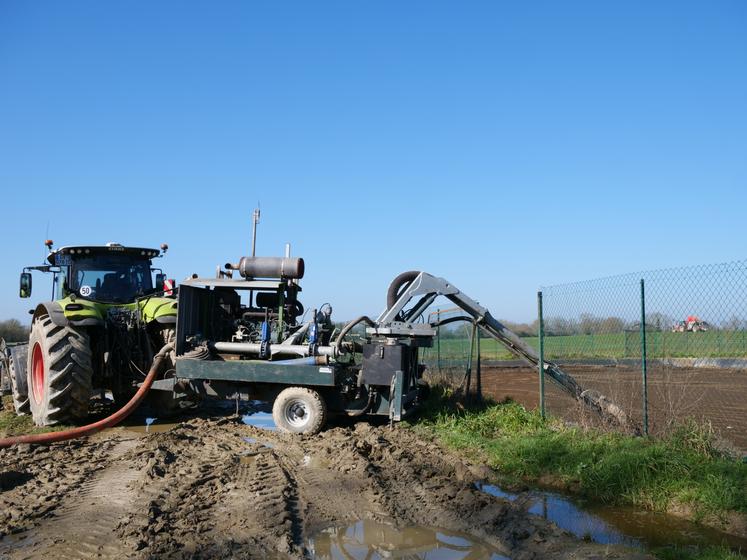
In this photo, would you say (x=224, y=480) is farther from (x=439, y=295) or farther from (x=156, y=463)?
(x=439, y=295)

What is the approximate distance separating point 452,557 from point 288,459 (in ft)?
9.78

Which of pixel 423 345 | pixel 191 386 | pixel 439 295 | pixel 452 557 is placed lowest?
pixel 452 557

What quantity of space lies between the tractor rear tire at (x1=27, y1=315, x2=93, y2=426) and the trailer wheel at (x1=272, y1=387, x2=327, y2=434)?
2.67m

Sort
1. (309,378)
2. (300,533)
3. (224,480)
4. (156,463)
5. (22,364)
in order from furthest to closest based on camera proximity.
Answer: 1. (22,364)
2. (309,378)
3. (156,463)
4. (224,480)
5. (300,533)

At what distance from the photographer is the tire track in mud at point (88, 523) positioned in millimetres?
4129

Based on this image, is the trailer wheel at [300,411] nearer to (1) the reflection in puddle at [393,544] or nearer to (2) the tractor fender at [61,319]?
(2) the tractor fender at [61,319]

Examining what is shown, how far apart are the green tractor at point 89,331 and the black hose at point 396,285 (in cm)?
334

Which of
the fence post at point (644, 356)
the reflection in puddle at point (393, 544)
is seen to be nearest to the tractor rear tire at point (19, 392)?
the reflection in puddle at point (393, 544)

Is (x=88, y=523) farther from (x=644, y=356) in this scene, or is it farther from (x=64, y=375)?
(x=644, y=356)

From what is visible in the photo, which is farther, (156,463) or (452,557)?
(156,463)

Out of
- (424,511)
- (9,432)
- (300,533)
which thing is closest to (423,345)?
(424,511)

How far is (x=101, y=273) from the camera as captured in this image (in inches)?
423

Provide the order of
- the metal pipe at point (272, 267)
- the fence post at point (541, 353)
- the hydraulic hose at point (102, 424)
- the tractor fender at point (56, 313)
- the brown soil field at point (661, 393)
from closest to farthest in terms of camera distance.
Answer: the brown soil field at point (661, 393) < the hydraulic hose at point (102, 424) < the fence post at point (541, 353) < the tractor fender at point (56, 313) < the metal pipe at point (272, 267)

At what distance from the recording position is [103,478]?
239 inches
